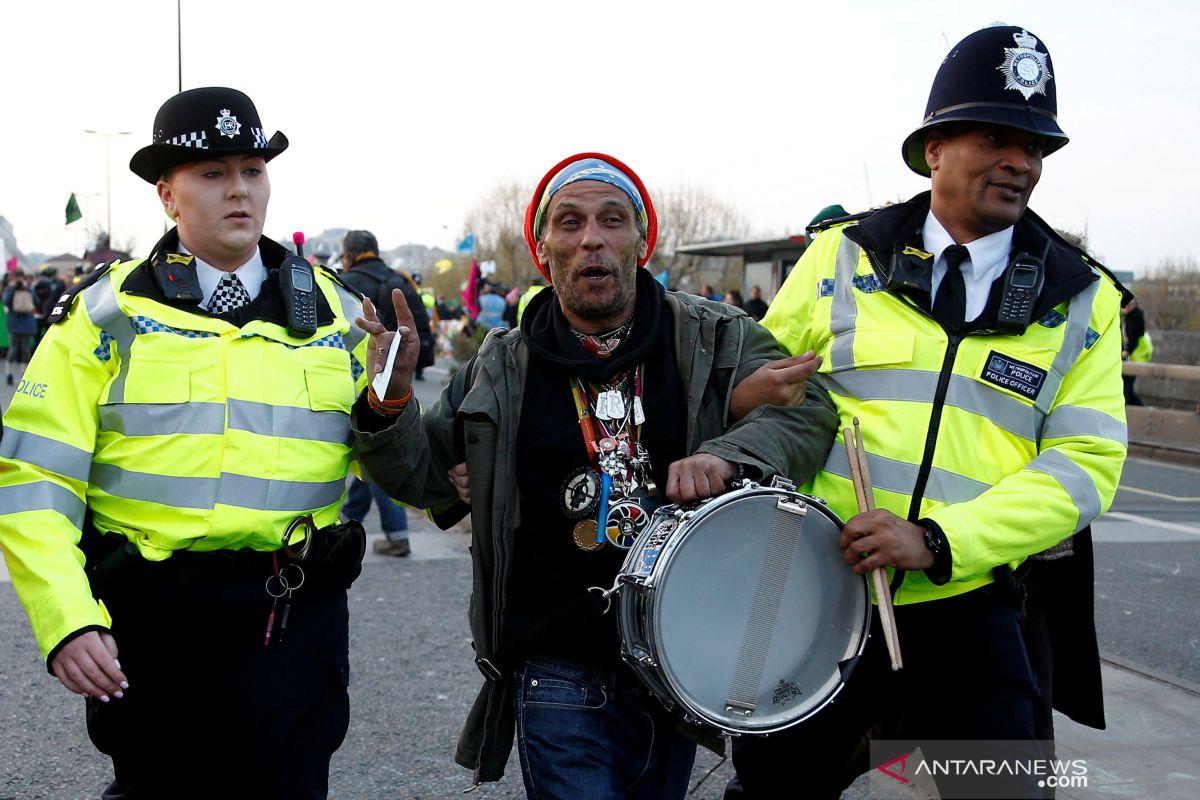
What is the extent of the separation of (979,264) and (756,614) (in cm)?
106

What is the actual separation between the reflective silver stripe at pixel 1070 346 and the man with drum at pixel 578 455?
0.52 meters

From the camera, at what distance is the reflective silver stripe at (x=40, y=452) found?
9.02 ft

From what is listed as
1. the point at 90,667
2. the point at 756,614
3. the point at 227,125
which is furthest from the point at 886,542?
the point at 227,125

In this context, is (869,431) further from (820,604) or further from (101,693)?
(101,693)

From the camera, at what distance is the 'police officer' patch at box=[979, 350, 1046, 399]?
2818 millimetres

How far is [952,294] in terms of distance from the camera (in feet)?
9.73

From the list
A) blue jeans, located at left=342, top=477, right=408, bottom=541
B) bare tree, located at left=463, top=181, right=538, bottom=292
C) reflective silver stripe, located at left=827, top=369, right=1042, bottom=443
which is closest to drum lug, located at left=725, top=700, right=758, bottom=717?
reflective silver stripe, located at left=827, top=369, right=1042, bottom=443

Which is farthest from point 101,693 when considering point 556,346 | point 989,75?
point 989,75

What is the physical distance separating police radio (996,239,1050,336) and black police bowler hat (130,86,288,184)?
1.92 m

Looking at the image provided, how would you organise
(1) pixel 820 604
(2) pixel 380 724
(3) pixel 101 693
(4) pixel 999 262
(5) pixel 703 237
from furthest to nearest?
(5) pixel 703 237
(2) pixel 380 724
(4) pixel 999 262
(1) pixel 820 604
(3) pixel 101 693

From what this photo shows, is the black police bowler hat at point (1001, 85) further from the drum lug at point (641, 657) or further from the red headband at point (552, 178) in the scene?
the drum lug at point (641, 657)

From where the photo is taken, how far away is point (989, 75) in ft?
9.53

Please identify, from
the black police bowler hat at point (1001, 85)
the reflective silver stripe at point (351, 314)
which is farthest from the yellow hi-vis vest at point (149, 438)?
the black police bowler hat at point (1001, 85)

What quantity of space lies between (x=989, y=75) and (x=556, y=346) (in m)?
1.27
